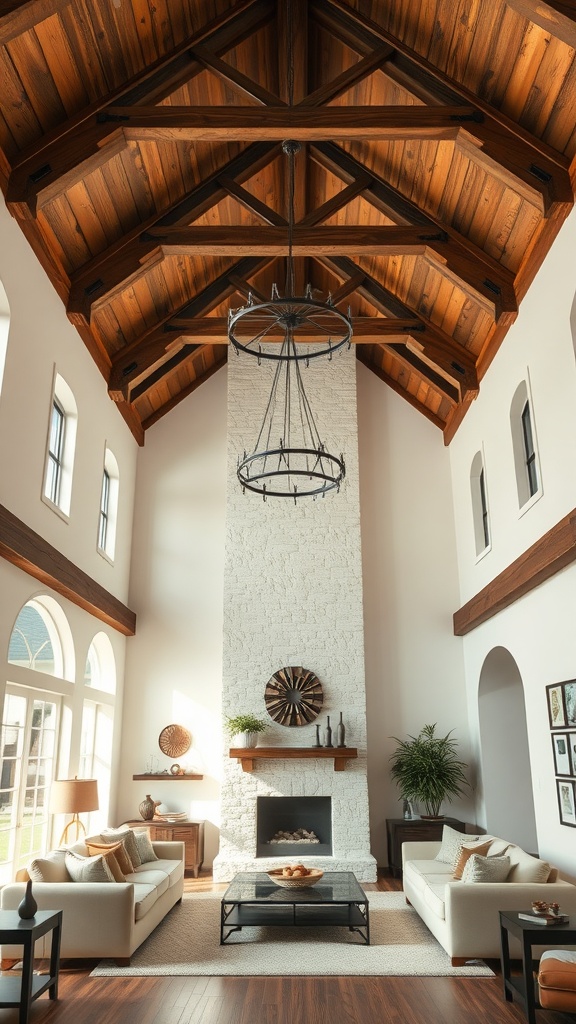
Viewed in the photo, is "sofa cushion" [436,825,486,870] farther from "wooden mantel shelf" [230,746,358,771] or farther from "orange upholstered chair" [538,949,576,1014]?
"orange upholstered chair" [538,949,576,1014]

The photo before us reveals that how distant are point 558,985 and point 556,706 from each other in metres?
2.44

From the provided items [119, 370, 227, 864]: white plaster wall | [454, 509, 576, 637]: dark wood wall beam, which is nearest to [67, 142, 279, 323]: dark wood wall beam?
[119, 370, 227, 864]: white plaster wall

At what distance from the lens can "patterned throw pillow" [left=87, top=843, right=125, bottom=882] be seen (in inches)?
233

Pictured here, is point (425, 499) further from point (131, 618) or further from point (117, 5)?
point (117, 5)

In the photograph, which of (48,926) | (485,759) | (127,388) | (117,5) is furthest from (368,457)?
(48,926)

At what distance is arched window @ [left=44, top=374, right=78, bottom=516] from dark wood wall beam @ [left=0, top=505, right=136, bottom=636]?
2.22ft

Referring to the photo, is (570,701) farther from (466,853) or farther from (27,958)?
(27,958)

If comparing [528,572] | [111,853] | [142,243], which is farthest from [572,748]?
[142,243]

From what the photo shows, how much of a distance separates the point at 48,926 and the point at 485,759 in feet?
19.3

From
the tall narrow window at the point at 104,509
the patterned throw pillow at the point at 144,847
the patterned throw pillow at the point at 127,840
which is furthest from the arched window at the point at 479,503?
the patterned throw pillow at the point at 127,840

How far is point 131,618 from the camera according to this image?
10.0 meters

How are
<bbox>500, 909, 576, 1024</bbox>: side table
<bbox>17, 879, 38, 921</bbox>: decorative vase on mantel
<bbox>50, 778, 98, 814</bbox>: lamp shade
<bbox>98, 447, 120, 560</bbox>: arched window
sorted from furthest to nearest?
<bbox>98, 447, 120, 560</bbox>: arched window, <bbox>50, 778, 98, 814</bbox>: lamp shade, <bbox>17, 879, 38, 921</bbox>: decorative vase on mantel, <bbox>500, 909, 576, 1024</bbox>: side table

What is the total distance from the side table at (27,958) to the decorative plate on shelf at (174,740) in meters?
4.66

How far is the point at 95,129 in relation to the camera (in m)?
6.39
